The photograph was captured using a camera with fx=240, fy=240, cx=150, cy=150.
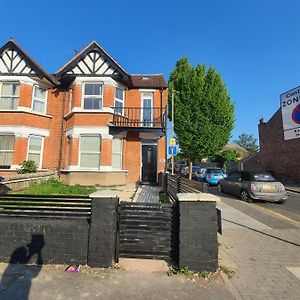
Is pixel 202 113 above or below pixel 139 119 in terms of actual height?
above

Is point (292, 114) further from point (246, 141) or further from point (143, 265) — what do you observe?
point (246, 141)

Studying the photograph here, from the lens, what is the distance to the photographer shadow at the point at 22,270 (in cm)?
344

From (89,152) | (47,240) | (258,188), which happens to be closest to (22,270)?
(47,240)

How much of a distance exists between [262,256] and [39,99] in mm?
14632

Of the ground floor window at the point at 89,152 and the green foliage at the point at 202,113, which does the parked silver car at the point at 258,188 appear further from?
the green foliage at the point at 202,113

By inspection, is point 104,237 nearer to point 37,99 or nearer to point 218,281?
point 218,281

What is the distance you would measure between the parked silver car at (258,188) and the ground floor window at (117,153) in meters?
6.99

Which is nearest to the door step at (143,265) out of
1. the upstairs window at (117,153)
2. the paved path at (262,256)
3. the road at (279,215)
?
the paved path at (262,256)

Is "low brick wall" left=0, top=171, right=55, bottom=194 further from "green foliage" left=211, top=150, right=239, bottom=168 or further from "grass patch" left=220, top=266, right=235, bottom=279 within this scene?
"green foliage" left=211, top=150, right=239, bottom=168

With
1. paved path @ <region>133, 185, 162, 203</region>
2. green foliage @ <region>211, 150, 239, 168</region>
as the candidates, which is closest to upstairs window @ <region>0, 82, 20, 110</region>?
paved path @ <region>133, 185, 162, 203</region>

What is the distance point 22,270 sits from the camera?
13.7 ft

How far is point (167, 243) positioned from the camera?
183 inches

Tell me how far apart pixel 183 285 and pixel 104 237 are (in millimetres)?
1610

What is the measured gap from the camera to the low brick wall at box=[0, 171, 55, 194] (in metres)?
10.2
